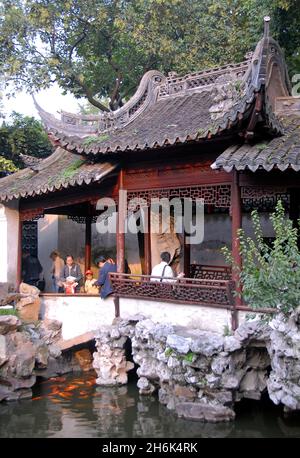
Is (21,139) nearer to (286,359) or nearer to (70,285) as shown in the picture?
(70,285)

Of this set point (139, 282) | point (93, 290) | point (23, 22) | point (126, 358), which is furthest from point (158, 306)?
point (23, 22)

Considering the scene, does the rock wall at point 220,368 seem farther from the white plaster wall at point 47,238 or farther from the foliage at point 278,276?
the white plaster wall at point 47,238

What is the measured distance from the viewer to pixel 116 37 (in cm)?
1667

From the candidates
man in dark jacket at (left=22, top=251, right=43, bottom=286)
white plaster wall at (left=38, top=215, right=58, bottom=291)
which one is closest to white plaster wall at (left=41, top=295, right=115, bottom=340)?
man in dark jacket at (left=22, top=251, right=43, bottom=286)

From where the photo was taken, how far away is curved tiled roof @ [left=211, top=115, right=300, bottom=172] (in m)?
6.53

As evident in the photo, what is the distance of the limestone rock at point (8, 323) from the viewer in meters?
8.27

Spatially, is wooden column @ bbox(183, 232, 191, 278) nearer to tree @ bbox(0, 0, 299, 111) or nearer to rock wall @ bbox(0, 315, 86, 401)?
rock wall @ bbox(0, 315, 86, 401)

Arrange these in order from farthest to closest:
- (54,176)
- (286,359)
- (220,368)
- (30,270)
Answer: (30,270) → (54,176) → (220,368) → (286,359)

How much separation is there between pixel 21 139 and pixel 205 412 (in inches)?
406

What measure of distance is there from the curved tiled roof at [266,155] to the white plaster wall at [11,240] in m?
4.92

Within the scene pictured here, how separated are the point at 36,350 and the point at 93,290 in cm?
177

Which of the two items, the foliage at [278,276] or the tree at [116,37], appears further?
the tree at [116,37]

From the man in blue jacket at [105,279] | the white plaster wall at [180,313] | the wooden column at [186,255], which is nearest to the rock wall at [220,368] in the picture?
the white plaster wall at [180,313]
